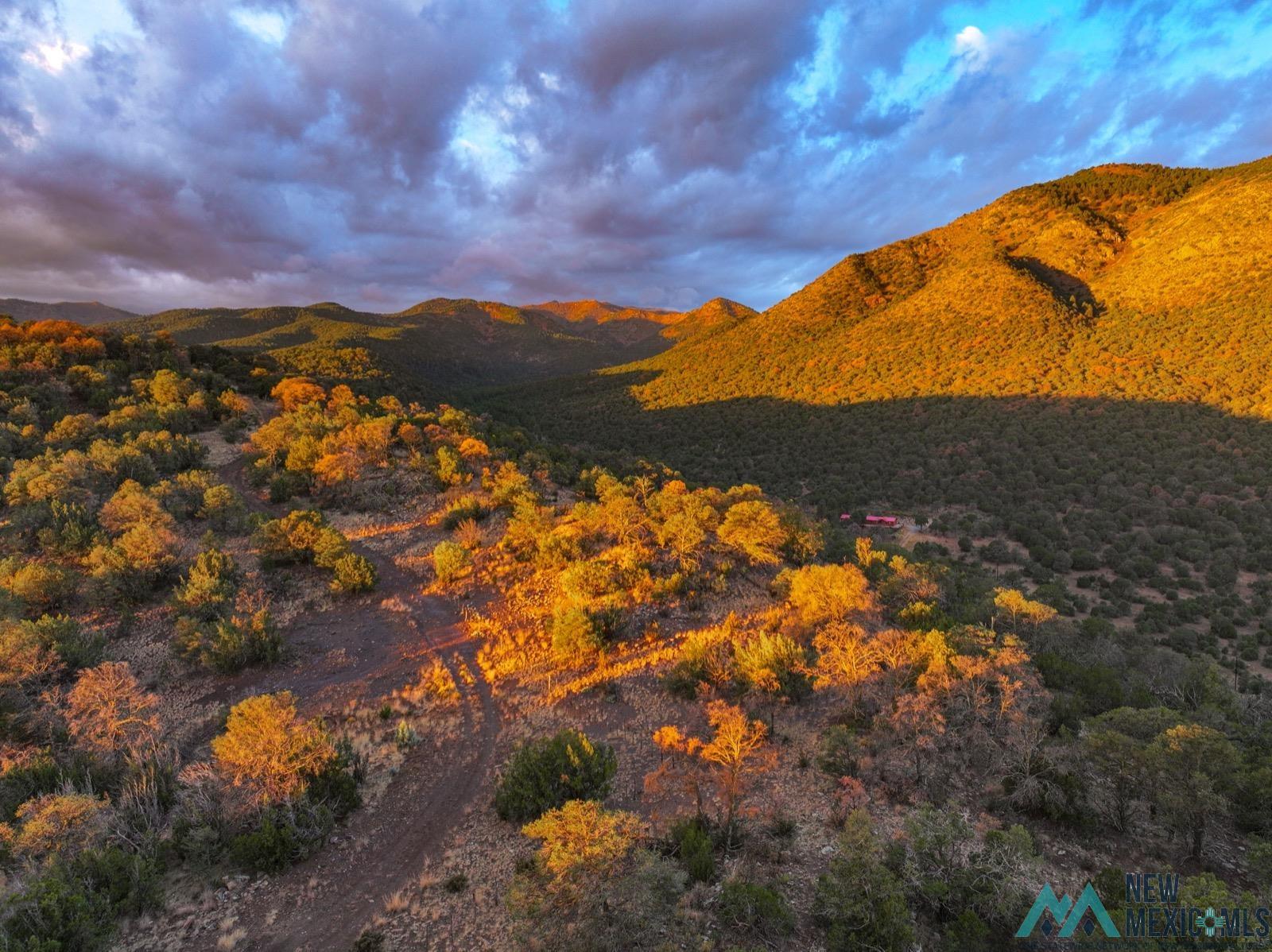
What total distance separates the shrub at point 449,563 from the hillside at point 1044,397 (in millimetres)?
28428

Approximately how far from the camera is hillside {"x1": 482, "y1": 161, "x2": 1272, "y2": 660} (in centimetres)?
3158

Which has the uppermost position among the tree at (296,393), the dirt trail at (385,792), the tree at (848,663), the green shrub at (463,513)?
the tree at (296,393)

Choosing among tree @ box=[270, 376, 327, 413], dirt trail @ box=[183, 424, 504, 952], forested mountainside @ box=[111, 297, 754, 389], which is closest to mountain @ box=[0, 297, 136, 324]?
forested mountainside @ box=[111, 297, 754, 389]

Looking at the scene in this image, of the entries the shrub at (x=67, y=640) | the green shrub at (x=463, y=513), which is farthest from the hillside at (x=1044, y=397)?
the shrub at (x=67, y=640)

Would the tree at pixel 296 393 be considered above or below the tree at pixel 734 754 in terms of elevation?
above

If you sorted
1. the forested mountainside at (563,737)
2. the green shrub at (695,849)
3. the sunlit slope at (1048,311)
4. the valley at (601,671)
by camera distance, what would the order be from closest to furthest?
the forested mountainside at (563,737)
the valley at (601,671)
the green shrub at (695,849)
the sunlit slope at (1048,311)

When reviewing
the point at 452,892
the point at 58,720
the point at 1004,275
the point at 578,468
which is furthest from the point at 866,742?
the point at 1004,275

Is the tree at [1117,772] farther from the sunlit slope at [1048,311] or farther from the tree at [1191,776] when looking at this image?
the sunlit slope at [1048,311]

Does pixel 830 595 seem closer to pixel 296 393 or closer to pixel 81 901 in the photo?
pixel 81 901

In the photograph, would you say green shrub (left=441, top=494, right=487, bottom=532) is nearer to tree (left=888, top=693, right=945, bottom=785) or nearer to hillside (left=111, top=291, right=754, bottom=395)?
tree (left=888, top=693, right=945, bottom=785)

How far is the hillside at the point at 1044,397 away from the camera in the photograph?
3158cm

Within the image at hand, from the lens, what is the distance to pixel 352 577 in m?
21.0

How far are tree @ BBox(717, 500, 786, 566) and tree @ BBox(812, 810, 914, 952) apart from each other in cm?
1485

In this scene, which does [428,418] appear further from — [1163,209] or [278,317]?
[278,317]
